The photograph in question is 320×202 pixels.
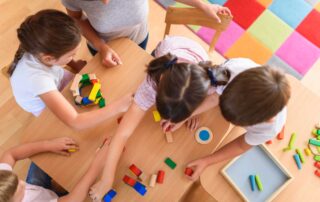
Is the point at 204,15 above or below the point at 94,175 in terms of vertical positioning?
above

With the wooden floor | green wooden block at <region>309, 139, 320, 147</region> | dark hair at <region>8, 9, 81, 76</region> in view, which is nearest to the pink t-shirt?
dark hair at <region>8, 9, 81, 76</region>

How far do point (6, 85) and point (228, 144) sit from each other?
5.16 ft

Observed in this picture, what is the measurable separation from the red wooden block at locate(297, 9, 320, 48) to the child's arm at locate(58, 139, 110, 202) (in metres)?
1.79

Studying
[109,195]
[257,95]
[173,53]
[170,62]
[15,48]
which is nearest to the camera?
[257,95]

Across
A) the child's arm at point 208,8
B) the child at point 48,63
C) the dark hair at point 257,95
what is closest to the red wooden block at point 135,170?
the child at point 48,63

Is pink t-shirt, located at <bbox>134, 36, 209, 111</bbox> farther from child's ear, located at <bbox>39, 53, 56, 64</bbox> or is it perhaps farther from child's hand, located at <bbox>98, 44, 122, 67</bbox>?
child's ear, located at <bbox>39, 53, 56, 64</bbox>

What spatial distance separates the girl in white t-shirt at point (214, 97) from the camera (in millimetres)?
899

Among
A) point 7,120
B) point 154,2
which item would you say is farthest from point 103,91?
point 154,2

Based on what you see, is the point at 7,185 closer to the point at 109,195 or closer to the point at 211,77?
the point at 109,195

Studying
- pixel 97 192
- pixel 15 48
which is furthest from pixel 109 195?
pixel 15 48

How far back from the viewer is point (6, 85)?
6.51ft

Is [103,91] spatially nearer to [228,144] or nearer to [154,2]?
[228,144]

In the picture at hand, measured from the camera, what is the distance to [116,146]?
1.12 meters

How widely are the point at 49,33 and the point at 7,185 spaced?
54 cm
